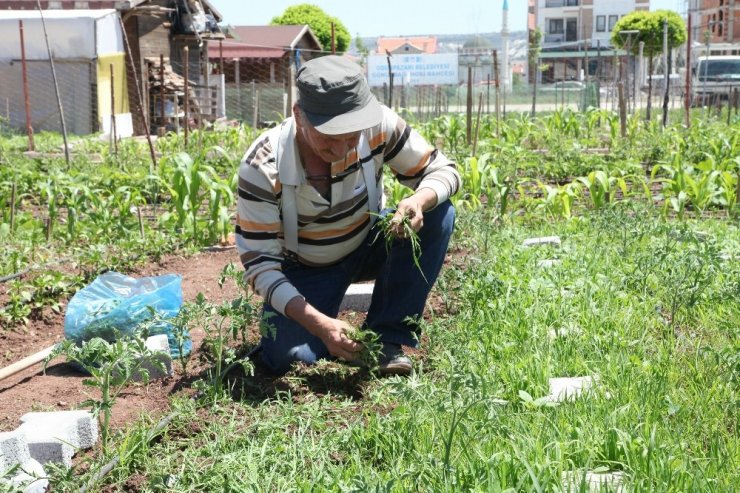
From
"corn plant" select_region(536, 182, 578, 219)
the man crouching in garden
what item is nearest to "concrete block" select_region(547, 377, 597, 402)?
the man crouching in garden

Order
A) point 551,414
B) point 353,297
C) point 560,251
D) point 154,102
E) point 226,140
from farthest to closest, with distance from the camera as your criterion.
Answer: point 154,102 < point 226,140 < point 560,251 < point 353,297 < point 551,414

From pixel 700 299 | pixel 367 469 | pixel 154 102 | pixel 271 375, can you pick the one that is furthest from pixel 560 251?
pixel 154 102

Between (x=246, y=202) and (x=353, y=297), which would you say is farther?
(x=353, y=297)

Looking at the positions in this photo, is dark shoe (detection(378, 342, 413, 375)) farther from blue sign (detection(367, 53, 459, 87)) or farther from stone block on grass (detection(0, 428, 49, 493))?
blue sign (detection(367, 53, 459, 87))

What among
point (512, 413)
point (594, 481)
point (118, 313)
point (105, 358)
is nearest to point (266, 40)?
point (118, 313)

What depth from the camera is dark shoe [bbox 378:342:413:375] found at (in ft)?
11.5

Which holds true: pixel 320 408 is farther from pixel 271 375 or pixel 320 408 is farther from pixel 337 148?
pixel 337 148

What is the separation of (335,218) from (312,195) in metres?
0.19

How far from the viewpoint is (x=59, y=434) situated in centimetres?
290

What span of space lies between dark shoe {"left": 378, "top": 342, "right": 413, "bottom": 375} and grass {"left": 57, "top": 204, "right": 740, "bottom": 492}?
0.11 meters

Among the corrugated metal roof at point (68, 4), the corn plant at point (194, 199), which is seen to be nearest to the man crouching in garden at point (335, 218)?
the corn plant at point (194, 199)

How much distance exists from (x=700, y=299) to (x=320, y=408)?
181 cm

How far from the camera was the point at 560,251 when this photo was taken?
5297mm

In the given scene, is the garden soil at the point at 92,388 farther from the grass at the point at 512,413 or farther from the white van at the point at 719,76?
the white van at the point at 719,76
